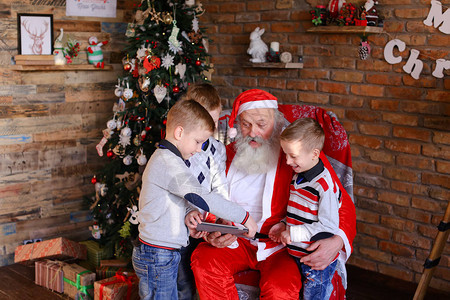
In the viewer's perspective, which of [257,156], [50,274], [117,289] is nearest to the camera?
[257,156]

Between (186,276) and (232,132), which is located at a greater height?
(232,132)

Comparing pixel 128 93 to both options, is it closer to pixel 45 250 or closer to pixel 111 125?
pixel 111 125

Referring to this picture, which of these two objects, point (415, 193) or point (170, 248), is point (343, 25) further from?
point (170, 248)

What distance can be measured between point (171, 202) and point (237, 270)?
509mm

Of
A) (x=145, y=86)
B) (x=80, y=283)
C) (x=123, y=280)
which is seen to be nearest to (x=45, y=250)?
(x=80, y=283)

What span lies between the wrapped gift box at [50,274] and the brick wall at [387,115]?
7.22 feet

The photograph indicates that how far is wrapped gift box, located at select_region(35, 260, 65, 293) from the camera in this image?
356 cm

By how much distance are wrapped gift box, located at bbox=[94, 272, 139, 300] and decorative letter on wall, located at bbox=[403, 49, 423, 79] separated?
7.64ft

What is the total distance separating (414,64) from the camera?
3.52m

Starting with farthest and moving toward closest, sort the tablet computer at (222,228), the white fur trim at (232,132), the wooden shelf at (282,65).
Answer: the wooden shelf at (282,65) < the white fur trim at (232,132) < the tablet computer at (222,228)

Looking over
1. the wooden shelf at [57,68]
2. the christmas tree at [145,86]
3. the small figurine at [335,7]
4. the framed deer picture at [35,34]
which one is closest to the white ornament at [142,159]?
the christmas tree at [145,86]

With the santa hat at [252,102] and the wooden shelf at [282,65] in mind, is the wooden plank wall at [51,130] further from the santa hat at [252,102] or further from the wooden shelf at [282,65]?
the santa hat at [252,102]

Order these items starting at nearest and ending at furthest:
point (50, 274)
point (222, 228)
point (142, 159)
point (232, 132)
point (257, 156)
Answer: point (222, 228) → point (257, 156) → point (232, 132) → point (142, 159) → point (50, 274)

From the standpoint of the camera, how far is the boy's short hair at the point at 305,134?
2.33 meters
